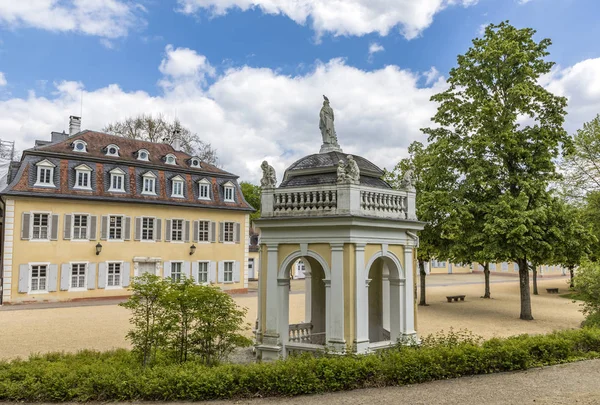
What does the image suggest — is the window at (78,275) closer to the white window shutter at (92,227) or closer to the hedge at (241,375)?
the white window shutter at (92,227)

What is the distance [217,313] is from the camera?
10.2m

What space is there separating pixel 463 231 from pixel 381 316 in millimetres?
10985

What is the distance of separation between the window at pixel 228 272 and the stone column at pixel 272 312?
23.8 m

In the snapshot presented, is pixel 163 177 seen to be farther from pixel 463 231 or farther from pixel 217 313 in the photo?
pixel 217 313

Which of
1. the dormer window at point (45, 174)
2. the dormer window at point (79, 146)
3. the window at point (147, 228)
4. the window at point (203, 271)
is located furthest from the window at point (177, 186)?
the dormer window at point (45, 174)

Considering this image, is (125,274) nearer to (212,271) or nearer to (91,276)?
(91,276)

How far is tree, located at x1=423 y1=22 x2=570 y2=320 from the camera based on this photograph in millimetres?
20938

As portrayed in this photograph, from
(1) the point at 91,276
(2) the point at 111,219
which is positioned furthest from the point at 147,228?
(1) the point at 91,276

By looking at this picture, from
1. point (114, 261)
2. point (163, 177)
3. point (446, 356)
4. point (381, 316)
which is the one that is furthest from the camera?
point (163, 177)

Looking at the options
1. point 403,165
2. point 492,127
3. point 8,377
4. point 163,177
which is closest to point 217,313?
point 8,377

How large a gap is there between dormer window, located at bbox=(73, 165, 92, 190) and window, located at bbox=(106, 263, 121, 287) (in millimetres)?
5035

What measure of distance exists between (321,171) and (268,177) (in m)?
1.32

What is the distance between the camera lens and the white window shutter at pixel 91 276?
28.7 m

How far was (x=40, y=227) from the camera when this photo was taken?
89.9ft
